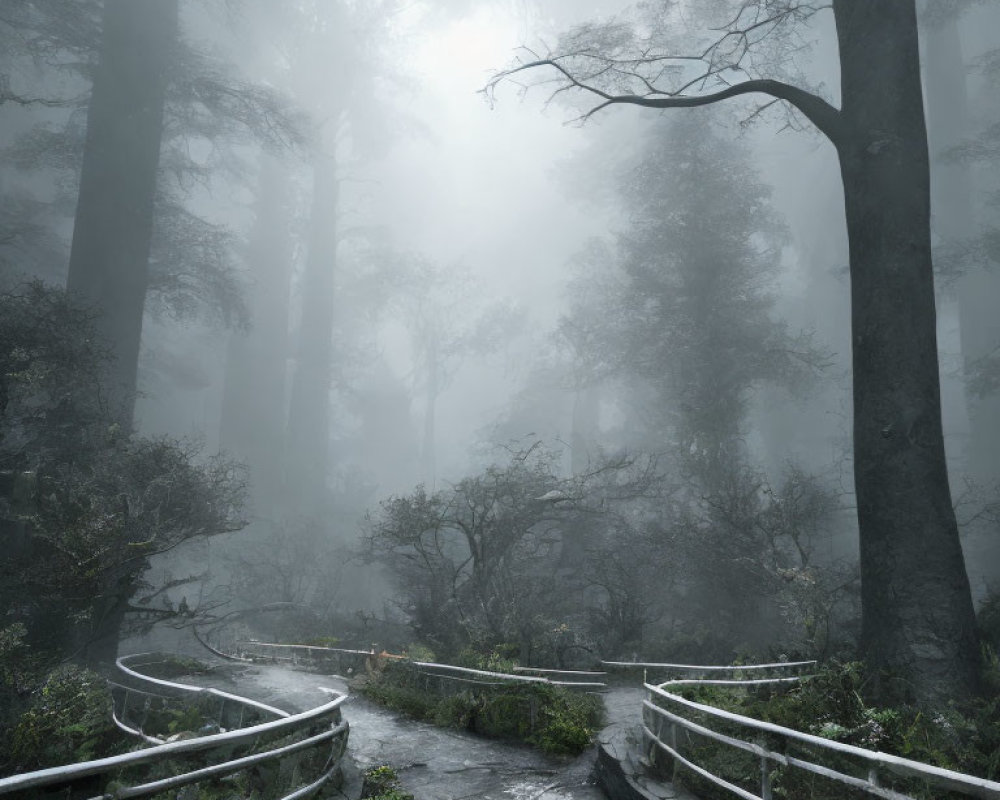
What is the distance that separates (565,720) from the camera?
29.2 feet

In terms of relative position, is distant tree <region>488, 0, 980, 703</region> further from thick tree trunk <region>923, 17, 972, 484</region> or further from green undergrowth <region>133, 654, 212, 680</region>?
thick tree trunk <region>923, 17, 972, 484</region>

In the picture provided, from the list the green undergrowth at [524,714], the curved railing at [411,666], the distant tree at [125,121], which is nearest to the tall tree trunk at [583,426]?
the curved railing at [411,666]

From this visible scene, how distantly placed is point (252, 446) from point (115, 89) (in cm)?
2076

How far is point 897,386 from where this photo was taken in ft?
23.7

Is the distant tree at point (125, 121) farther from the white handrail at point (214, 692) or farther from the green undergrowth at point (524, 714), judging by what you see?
the green undergrowth at point (524, 714)

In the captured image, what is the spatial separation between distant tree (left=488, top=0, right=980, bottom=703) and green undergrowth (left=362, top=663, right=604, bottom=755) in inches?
152

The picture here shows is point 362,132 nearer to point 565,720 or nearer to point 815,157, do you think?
point 815,157

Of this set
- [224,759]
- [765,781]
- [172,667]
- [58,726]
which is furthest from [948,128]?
[58,726]

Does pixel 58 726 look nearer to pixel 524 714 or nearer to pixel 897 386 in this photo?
pixel 524 714

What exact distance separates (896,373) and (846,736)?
148 inches

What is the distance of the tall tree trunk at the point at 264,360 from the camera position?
3359 centimetres

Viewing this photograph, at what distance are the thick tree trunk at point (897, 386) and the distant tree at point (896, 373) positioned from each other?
0.01 m

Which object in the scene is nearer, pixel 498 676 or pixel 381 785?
pixel 381 785

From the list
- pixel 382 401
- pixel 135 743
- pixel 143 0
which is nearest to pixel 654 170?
pixel 143 0
